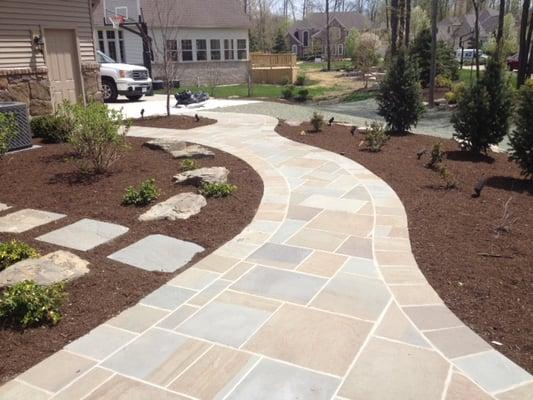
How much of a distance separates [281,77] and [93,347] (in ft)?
81.7

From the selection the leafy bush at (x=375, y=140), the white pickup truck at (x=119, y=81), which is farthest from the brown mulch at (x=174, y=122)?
the white pickup truck at (x=119, y=81)

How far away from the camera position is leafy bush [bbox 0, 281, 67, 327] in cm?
293

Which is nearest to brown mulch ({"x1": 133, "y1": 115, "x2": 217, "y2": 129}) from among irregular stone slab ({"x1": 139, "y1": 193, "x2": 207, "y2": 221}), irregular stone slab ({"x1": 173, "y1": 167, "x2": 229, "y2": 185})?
irregular stone slab ({"x1": 173, "y1": 167, "x2": 229, "y2": 185})

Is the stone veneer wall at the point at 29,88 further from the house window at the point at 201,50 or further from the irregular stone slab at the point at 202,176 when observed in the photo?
the house window at the point at 201,50

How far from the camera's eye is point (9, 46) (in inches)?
379

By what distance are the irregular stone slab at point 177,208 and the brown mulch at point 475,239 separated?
2.18 meters

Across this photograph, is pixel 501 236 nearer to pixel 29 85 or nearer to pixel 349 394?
pixel 349 394

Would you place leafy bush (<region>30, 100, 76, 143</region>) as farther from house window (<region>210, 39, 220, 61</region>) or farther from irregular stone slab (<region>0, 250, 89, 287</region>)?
house window (<region>210, 39, 220, 61</region>)

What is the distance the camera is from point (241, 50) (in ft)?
93.7

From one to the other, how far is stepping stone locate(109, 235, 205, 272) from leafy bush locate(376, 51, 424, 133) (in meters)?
6.68

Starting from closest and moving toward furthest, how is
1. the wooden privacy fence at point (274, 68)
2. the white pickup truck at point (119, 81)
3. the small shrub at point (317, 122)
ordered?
the small shrub at point (317, 122) < the white pickup truck at point (119, 81) < the wooden privacy fence at point (274, 68)

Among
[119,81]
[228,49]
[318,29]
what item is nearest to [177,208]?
[119,81]

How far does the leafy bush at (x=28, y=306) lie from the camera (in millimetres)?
2932

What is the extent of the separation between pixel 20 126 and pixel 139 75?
9715 mm
